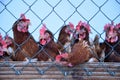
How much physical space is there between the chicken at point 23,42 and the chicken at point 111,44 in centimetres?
37

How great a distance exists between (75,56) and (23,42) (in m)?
0.35

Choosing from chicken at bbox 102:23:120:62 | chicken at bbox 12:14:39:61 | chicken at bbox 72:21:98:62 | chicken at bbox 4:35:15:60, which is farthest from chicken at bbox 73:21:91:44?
chicken at bbox 4:35:15:60

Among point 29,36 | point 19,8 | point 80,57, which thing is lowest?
point 80,57

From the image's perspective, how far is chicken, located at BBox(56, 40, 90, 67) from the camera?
5.97ft

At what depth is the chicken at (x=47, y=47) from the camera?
6.60 feet

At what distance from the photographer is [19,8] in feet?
8.61

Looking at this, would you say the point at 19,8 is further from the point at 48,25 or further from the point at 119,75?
the point at 119,75

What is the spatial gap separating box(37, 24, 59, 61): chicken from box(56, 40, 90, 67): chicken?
0.22ft

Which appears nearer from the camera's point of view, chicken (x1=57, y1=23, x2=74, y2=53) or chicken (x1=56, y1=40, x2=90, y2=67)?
chicken (x1=56, y1=40, x2=90, y2=67)

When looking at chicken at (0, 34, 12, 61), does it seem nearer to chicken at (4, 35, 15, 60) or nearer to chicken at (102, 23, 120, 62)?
chicken at (4, 35, 15, 60)

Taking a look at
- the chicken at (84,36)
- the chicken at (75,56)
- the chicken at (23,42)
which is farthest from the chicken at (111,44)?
the chicken at (23,42)

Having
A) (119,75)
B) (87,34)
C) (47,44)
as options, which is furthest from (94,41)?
(119,75)

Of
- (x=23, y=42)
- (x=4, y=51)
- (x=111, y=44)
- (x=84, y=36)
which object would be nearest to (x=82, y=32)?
(x=84, y=36)

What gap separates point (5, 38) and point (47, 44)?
24cm
